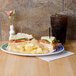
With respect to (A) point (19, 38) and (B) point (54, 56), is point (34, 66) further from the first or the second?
(A) point (19, 38)

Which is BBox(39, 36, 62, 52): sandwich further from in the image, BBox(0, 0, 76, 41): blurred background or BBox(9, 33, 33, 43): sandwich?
BBox(0, 0, 76, 41): blurred background

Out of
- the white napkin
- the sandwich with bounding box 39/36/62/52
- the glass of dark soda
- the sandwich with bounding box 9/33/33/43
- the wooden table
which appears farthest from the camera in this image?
the glass of dark soda

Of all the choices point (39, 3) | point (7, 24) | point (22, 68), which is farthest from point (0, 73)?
point (39, 3)

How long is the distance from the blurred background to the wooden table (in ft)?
2.20

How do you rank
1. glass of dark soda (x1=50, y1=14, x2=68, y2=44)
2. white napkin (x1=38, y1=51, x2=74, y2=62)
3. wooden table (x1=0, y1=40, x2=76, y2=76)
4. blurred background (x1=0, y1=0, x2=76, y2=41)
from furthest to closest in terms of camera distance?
blurred background (x1=0, y1=0, x2=76, y2=41), glass of dark soda (x1=50, y1=14, x2=68, y2=44), white napkin (x1=38, y1=51, x2=74, y2=62), wooden table (x1=0, y1=40, x2=76, y2=76)

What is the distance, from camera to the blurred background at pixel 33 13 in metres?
1.87

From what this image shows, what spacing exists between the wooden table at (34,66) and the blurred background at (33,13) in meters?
0.67

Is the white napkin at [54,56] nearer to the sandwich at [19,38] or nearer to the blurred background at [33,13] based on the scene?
the sandwich at [19,38]

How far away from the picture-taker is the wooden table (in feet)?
3.20

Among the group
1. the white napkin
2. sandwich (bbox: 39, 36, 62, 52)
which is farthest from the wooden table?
sandwich (bbox: 39, 36, 62, 52)

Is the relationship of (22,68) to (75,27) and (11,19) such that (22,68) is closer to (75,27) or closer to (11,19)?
(11,19)

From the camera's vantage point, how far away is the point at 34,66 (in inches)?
43.1

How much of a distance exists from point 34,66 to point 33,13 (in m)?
0.94

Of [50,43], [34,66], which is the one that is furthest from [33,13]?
[34,66]
